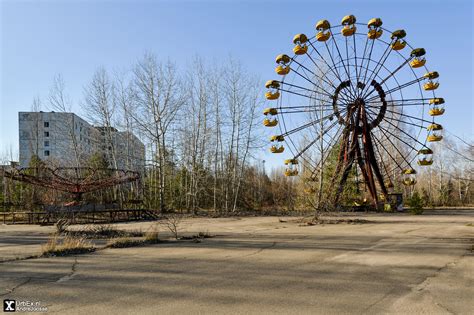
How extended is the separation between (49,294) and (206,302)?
8.10 ft

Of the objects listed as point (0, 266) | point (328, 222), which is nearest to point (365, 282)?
point (0, 266)

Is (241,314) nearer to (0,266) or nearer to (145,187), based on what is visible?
(0,266)

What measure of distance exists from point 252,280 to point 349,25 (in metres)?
21.3

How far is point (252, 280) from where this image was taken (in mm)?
6754

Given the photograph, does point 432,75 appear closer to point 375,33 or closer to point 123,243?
point 375,33

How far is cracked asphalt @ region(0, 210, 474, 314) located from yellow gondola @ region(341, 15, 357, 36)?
16.8 meters

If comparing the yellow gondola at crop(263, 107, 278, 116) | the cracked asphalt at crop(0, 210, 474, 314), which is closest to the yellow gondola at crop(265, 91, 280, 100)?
the yellow gondola at crop(263, 107, 278, 116)

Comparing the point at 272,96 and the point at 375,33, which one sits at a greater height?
the point at 375,33

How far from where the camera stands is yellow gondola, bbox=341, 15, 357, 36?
2383 centimetres

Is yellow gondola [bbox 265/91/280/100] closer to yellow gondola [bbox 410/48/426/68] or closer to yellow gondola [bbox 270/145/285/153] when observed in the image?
yellow gondola [bbox 270/145/285/153]

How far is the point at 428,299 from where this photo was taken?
561 cm

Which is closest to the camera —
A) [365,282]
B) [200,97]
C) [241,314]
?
[241,314]

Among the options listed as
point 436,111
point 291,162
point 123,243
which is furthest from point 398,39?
point 123,243

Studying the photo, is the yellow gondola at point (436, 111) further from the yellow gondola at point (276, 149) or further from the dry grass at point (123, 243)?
the dry grass at point (123, 243)
